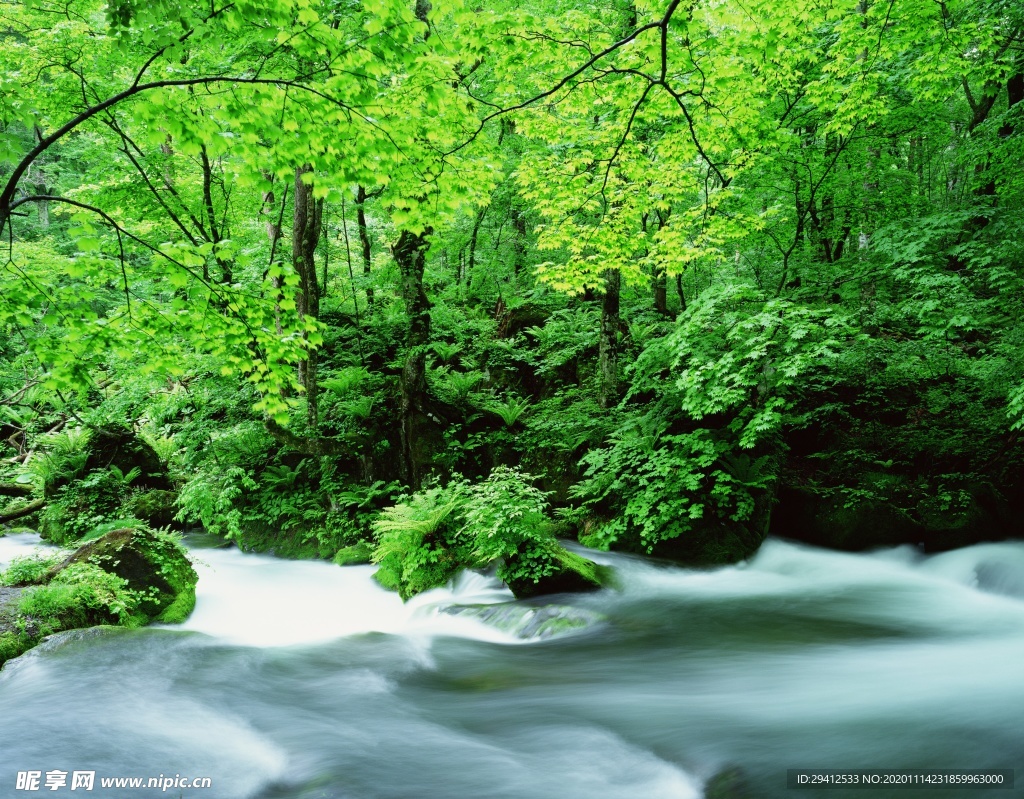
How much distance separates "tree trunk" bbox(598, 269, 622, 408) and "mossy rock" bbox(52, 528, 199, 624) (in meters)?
7.39

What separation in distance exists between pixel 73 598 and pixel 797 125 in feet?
44.4

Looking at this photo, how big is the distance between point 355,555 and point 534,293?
7.54 m

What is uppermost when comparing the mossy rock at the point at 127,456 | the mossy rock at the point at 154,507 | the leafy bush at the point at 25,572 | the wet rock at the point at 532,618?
the mossy rock at the point at 127,456

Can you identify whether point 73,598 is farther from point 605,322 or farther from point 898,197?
point 898,197

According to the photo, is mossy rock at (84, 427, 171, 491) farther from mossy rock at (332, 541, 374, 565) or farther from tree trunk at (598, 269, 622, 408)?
tree trunk at (598, 269, 622, 408)

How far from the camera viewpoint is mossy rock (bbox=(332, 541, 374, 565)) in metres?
9.83

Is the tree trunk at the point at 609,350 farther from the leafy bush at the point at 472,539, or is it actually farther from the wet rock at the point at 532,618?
the wet rock at the point at 532,618

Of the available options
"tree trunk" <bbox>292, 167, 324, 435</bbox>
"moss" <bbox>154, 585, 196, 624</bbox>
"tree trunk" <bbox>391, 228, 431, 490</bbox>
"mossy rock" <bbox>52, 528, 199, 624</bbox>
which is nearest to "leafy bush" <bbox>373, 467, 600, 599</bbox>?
"tree trunk" <bbox>391, 228, 431, 490</bbox>

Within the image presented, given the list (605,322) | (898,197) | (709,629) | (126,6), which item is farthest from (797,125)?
(126,6)

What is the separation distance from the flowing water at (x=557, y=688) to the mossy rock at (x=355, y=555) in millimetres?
1559

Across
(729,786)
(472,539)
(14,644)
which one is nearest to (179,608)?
(14,644)

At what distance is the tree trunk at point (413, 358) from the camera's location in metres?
10.4

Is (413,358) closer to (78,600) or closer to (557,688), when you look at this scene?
(78,600)

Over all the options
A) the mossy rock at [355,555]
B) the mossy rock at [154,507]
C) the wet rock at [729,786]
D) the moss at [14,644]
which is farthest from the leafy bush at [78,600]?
the wet rock at [729,786]
